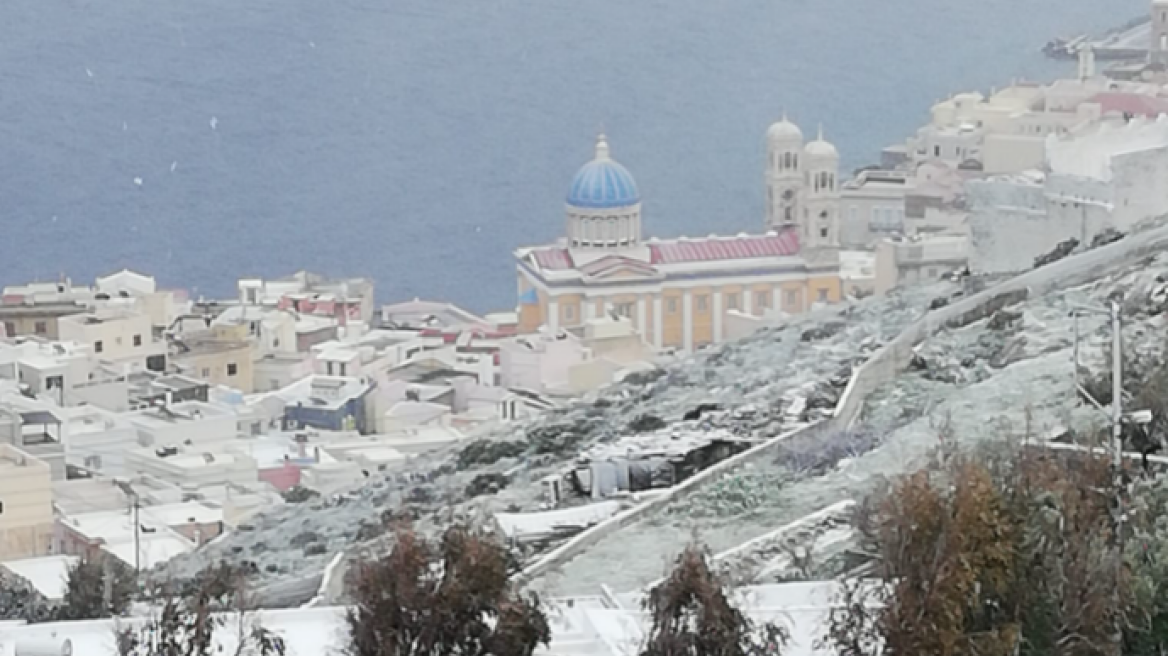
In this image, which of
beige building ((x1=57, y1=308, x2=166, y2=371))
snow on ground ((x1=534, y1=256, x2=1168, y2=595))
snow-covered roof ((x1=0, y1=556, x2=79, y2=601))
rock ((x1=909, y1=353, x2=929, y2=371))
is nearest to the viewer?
snow on ground ((x1=534, y1=256, x2=1168, y2=595))

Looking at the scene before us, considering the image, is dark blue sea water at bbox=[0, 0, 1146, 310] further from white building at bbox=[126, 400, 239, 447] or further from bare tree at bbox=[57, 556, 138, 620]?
bare tree at bbox=[57, 556, 138, 620]

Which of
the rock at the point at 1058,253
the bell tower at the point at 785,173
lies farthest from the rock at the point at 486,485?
the bell tower at the point at 785,173

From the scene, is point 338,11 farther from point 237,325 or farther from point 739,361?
point 739,361

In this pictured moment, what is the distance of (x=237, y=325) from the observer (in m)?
18.9

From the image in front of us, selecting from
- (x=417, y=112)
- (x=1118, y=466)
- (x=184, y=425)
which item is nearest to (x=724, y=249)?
(x=184, y=425)

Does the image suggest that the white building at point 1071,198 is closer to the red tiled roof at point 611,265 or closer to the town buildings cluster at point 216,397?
the town buildings cluster at point 216,397

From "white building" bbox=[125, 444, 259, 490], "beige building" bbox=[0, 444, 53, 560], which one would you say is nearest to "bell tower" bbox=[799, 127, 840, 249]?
"white building" bbox=[125, 444, 259, 490]

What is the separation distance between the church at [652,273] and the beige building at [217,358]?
2474 mm

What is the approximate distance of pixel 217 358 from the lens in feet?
58.4

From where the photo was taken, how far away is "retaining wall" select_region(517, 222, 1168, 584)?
6.14m

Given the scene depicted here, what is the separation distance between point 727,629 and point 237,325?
1519cm

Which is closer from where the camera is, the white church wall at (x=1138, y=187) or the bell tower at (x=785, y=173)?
the white church wall at (x=1138, y=187)

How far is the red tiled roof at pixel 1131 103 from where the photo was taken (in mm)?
23516

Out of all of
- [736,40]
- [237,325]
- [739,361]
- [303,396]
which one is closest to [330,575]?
[739,361]
